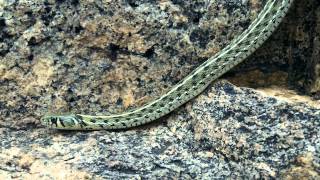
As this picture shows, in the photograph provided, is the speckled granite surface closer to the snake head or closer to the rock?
the snake head

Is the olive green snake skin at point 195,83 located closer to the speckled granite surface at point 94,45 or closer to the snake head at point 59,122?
the snake head at point 59,122

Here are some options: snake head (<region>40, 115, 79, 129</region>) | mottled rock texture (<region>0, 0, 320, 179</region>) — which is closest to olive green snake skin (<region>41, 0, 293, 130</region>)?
snake head (<region>40, 115, 79, 129</region>)

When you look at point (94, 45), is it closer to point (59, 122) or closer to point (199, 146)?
point (59, 122)

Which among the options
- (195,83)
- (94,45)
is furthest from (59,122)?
(195,83)

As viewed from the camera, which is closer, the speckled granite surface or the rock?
the rock

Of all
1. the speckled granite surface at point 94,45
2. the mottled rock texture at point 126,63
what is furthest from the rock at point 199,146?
the speckled granite surface at point 94,45

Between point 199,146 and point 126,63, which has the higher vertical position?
point 126,63
